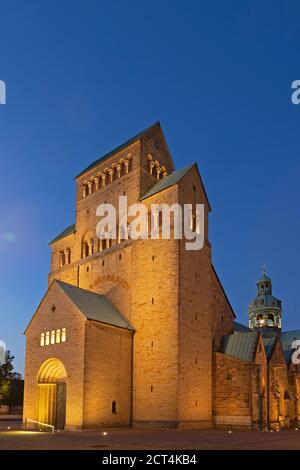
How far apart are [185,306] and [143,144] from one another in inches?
684

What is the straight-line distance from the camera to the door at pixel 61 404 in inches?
1607

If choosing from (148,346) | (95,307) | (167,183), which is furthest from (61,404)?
(167,183)

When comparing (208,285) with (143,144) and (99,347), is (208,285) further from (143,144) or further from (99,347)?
(143,144)

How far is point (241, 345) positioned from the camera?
46750 mm

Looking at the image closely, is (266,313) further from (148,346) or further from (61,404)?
(61,404)

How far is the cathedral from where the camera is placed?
131 ft

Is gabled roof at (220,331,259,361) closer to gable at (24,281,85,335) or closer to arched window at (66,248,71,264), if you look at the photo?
gable at (24,281,85,335)

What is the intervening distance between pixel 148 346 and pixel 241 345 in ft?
30.9

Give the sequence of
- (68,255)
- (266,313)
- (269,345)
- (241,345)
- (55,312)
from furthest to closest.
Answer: (266,313), (68,255), (269,345), (241,345), (55,312)

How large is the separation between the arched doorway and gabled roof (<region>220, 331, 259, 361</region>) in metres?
15.0

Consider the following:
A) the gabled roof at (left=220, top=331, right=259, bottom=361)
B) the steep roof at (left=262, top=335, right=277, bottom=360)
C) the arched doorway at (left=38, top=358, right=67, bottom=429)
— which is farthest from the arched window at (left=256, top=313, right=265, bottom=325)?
the arched doorway at (left=38, top=358, right=67, bottom=429)
